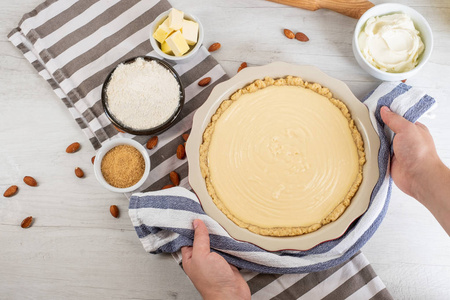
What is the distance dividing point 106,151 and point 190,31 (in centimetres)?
58

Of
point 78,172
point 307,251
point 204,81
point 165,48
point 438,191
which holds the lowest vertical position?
point 307,251

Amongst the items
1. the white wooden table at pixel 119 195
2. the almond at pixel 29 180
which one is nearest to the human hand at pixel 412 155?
the white wooden table at pixel 119 195

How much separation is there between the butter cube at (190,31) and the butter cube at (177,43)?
2 centimetres

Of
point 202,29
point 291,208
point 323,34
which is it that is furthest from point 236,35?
point 291,208

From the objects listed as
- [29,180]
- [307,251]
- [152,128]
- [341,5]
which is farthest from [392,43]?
[29,180]

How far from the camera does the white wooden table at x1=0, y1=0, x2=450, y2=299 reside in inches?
63.9

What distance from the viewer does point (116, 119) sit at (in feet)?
5.06

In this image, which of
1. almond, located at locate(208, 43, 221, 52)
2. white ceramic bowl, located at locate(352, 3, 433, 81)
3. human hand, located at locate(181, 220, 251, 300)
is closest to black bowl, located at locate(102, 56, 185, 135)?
almond, located at locate(208, 43, 221, 52)

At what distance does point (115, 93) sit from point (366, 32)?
1033 mm

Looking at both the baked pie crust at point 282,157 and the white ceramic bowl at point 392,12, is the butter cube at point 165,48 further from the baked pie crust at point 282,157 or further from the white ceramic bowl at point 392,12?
the white ceramic bowl at point 392,12

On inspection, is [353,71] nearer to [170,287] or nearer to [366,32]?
[366,32]

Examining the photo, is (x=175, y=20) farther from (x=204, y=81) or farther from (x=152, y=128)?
(x=152, y=128)

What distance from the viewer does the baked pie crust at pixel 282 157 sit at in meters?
1.45

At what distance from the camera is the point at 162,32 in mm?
1568
